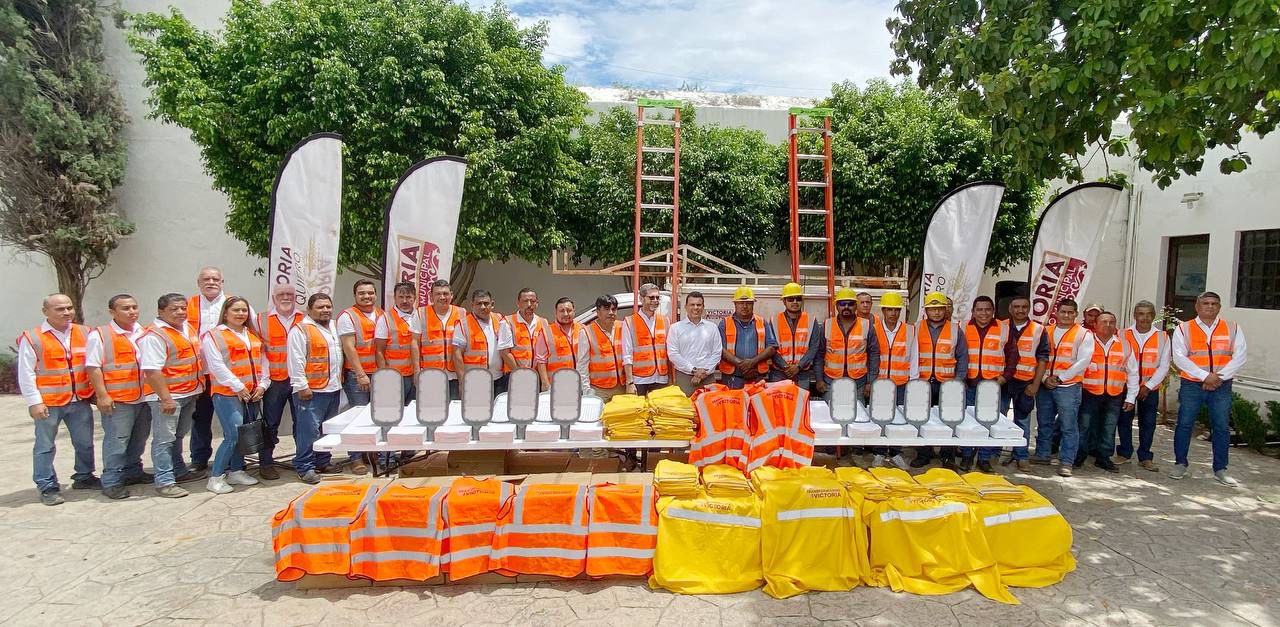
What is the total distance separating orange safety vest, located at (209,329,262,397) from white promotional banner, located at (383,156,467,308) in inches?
60.9

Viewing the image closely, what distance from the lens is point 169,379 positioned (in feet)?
16.6

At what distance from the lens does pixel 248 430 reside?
206 inches

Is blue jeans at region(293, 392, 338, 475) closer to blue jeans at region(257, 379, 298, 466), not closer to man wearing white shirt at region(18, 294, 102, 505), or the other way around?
blue jeans at region(257, 379, 298, 466)

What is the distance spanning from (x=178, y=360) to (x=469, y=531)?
323 cm

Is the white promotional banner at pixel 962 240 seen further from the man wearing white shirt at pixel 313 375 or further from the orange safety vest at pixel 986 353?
the man wearing white shirt at pixel 313 375

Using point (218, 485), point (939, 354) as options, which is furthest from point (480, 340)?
point (939, 354)

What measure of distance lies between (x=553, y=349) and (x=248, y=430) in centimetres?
263

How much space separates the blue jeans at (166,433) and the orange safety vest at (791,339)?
4729 millimetres

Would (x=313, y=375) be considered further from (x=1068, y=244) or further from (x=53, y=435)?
(x=1068, y=244)

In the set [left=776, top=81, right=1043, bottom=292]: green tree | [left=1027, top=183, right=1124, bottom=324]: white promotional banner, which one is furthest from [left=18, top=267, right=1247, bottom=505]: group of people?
[left=776, top=81, right=1043, bottom=292]: green tree

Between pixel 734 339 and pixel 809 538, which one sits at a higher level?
pixel 734 339

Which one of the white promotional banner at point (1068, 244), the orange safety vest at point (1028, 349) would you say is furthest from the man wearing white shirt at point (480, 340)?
the white promotional banner at point (1068, 244)

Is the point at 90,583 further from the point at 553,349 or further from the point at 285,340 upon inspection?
the point at 553,349

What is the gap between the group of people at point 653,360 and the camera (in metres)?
5.32
